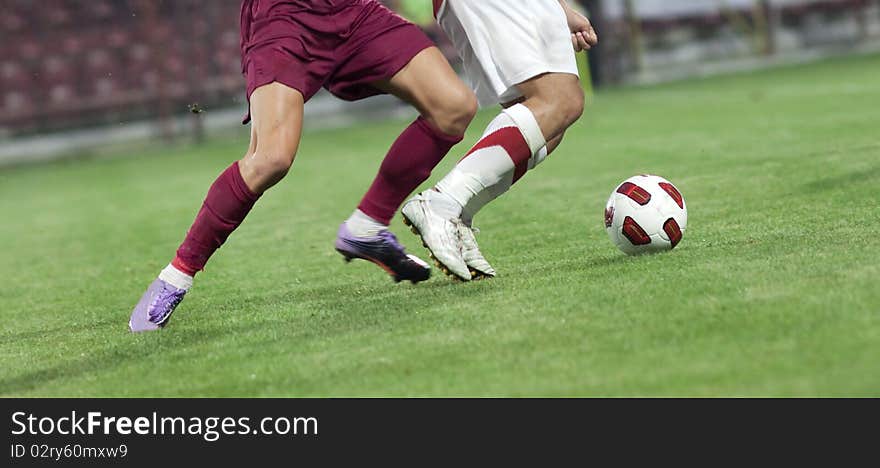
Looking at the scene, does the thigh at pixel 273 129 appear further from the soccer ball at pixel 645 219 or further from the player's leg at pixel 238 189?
the soccer ball at pixel 645 219

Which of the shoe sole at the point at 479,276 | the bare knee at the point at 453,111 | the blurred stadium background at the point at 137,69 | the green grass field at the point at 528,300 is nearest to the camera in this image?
the green grass field at the point at 528,300

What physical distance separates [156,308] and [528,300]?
128cm

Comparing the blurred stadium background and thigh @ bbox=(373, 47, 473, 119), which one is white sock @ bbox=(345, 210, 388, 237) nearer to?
Result: thigh @ bbox=(373, 47, 473, 119)

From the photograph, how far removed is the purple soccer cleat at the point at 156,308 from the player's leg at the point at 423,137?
2.17ft

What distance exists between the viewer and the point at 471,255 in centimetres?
484

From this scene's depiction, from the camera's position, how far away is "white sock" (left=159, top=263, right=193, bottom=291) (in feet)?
15.3

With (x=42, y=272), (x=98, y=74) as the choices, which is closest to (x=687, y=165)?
(x=42, y=272)

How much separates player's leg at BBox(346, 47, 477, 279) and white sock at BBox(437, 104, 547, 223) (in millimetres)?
102

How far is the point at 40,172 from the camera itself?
18469mm

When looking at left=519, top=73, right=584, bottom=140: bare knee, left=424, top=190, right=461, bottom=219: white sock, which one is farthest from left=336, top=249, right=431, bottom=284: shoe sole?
left=519, top=73, right=584, bottom=140: bare knee

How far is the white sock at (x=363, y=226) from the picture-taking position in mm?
4773

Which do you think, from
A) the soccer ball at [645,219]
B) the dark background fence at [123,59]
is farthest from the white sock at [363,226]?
the dark background fence at [123,59]
